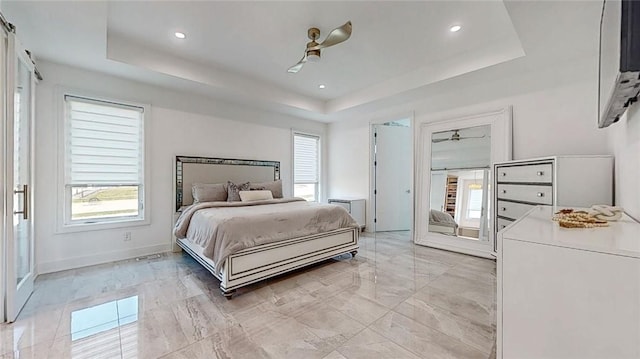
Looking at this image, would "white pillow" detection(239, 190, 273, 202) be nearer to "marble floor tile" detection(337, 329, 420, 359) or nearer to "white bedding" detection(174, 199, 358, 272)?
"white bedding" detection(174, 199, 358, 272)

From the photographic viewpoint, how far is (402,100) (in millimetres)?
4676

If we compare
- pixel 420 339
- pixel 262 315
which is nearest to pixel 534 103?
pixel 420 339

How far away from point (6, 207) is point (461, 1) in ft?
13.8

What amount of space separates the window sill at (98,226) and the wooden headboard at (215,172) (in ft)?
1.74

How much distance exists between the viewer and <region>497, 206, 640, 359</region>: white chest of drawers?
0.78 m

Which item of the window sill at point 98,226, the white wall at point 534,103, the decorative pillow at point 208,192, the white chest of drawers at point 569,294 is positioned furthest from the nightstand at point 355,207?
the white chest of drawers at point 569,294

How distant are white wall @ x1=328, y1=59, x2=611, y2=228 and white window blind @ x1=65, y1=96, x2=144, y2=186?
4435 mm

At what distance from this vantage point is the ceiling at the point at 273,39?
8.10 ft

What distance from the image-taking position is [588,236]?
99 cm

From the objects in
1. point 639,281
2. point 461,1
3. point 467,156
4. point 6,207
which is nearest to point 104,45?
point 6,207

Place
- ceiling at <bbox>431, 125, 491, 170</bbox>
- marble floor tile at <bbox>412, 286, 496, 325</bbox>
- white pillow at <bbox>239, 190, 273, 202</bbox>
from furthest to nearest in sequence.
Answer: white pillow at <bbox>239, 190, 273, 202</bbox> → ceiling at <bbox>431, 125, 491, 170</bbox> → marble floor tile at <bbox>412, 286, 496, 325</bbox>

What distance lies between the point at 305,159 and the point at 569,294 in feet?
17.8

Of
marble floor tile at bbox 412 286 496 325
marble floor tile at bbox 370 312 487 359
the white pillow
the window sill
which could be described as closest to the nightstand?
the white pillow

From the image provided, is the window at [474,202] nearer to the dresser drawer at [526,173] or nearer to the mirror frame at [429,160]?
the mirror frame at [429,160]
